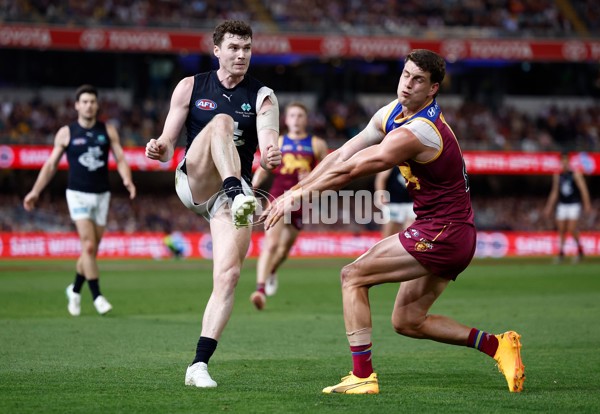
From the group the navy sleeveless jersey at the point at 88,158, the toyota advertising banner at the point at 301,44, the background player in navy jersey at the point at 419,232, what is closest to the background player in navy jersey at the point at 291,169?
the navy sleeveless jersey at the point at 88,158

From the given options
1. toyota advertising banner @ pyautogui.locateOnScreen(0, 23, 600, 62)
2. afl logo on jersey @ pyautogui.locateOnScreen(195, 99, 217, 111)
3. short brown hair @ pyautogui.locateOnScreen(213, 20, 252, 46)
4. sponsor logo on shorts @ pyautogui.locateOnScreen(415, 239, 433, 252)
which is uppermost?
toyota advertising banner @ pyautogui.locateOnScreen(0, 23, 600, 62)

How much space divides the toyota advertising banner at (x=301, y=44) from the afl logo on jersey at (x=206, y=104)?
2812cm

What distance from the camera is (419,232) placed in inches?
→ 269

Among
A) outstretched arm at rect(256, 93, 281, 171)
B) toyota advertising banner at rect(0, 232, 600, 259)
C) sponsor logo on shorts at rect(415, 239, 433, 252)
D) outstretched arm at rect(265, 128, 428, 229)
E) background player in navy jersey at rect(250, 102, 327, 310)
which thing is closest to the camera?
outstretched arm at rect(265, 128, 428, 229)

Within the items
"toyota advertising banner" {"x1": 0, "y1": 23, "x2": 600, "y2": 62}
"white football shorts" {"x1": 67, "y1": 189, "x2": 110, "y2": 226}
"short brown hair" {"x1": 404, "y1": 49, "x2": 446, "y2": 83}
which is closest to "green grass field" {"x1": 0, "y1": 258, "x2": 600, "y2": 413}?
"white football shorts" {"x1": 67, "y1": 189, "x2": 110, "y2": 226}

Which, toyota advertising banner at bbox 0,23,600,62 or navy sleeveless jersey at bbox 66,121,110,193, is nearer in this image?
navy sleeveless jersey at bbox 66,121,110,193

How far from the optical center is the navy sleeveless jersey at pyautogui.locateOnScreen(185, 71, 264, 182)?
742cm

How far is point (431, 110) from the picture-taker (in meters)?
6.74

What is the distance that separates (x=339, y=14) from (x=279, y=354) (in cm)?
3253

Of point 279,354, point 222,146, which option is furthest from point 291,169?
point 222,146

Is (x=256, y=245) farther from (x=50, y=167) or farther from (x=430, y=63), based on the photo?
(x=430, y=63)

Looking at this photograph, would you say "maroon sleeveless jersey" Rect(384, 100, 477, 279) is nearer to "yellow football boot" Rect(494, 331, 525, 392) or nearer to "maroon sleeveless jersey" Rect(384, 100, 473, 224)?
"maroon sleeveless jersey" Rect(384, 100, 473, 224)

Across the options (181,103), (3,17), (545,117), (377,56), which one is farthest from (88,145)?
(545,117)

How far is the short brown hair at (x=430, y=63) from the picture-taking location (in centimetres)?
666
